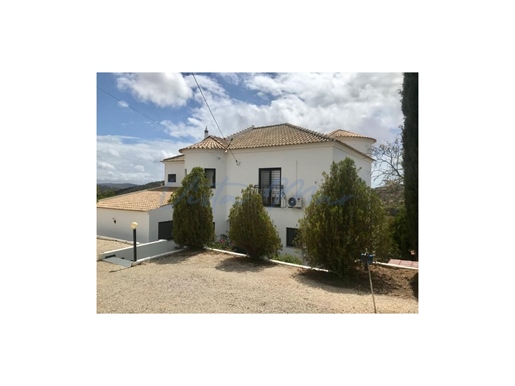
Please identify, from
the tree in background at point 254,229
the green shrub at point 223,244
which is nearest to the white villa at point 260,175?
the green shrub at point 223,244

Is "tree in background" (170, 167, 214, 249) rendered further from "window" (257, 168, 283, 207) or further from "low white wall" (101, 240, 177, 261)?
"window" (257, 168, 283, 207)

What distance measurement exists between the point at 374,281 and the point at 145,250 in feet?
21.5

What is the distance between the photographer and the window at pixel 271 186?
8695 millimetres

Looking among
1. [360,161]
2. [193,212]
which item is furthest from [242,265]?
[360,161]

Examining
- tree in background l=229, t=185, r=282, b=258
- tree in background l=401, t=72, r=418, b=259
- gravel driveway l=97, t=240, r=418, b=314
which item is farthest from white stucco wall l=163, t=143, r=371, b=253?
tree in background l=401, t=72, r=418, b=259

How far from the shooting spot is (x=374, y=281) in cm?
557

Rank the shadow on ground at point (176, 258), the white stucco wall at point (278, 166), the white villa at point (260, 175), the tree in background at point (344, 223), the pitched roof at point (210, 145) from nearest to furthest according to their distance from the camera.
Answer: the tree in background at point (344, 223) < the shadow on ground at point (176, 258) < the white stucco wall at point (278, 166) < the white villa at point (260, 175) < the pitched roof at point (210, 145)

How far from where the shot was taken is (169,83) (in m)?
4.31

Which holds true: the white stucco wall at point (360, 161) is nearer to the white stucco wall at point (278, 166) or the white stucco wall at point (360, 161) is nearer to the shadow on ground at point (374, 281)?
the white stucco wall at point (278, 166)

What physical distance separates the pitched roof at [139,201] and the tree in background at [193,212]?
150 cm

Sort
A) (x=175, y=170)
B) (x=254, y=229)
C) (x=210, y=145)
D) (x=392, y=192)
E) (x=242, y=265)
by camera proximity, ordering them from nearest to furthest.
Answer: (x=242, y=265) → (x=254, y=229) → (x=210, y=145) → (x=392, y=192) → (x=175, y=170)

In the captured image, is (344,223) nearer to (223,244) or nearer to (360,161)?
(223,244)

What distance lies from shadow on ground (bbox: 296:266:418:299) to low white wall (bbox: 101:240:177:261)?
461cm

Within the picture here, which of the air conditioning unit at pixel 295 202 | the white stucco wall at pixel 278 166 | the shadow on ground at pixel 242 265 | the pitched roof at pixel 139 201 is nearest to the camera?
the shadow on ground at pixel 242 265
